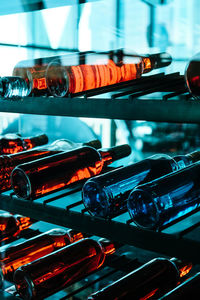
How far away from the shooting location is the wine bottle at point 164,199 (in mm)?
612

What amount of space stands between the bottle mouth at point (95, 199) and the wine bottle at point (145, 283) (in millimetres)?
191

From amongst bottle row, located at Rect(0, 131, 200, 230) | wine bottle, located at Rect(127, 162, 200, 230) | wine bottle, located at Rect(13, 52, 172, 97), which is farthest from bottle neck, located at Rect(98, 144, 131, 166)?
wine bottle, located at Rect(127, 162, 200, 230)

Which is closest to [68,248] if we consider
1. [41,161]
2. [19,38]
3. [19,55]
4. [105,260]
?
[105,260]

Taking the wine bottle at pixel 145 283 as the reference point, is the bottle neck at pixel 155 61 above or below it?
above

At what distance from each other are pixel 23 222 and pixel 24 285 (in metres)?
0.39

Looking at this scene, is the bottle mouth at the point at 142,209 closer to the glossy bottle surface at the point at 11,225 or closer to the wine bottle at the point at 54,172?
the wine bottle at the point at 54,172

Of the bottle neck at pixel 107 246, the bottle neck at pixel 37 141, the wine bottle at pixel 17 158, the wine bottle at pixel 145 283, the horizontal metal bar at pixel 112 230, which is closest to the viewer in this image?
the horizontal metal bar at pixel 112 230

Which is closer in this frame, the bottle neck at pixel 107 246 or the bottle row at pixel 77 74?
the bottle row at pixel 77 74

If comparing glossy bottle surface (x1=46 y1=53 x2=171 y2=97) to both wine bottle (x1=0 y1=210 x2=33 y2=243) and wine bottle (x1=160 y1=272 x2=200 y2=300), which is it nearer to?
wine bottle (x1=160 y1=272 x2=200 y2=300)

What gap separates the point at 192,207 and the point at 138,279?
239mm

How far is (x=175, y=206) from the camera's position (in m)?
0.63

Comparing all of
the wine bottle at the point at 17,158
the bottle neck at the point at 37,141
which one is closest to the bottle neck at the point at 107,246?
the wine bottle at the point at 17,158

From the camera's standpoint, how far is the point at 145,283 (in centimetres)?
81

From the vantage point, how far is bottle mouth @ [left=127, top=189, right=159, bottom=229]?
0.62 metres
